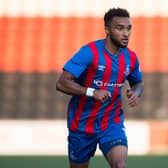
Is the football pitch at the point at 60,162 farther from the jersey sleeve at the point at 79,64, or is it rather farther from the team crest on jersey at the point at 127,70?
the jersey sleeve at the point at 79,64

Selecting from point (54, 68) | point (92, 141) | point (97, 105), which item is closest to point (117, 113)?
point (97, 105)

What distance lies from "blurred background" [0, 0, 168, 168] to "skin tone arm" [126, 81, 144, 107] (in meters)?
3.35

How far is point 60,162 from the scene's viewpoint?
9000 millimetres

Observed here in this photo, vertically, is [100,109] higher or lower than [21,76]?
higher

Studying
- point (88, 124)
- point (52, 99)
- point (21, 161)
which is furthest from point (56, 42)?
point (88, 124)

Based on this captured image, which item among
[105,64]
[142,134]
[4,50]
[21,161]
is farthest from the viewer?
[4,50]

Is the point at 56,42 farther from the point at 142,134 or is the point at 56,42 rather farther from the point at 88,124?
the point at 88,124

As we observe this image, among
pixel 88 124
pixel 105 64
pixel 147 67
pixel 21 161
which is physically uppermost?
pixel 105 64

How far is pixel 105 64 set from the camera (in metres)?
5.54

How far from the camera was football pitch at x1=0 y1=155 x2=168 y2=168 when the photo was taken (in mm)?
8641

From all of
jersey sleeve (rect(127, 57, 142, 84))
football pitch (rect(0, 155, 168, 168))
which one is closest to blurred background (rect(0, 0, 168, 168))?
football pitch (rect(0, 155, 168, 168))

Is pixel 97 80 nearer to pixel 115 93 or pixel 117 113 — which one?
pixel 115 93

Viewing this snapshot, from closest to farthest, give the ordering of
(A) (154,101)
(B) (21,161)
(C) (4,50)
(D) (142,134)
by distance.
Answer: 1. (B) (21,161)
2. (D) (142,134)
3. (A) (154,101)
4. (C) (4,50)

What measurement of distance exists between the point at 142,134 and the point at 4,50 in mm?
3086
